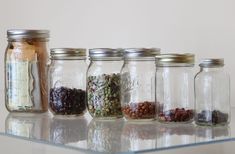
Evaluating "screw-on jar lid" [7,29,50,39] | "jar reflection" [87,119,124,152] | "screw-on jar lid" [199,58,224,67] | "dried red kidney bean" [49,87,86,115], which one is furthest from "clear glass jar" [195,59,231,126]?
"screw-on jar lid" [7,29,50,39]

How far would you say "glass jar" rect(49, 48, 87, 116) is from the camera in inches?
41.1

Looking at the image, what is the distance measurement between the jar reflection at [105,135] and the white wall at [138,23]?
266 mm

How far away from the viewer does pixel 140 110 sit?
95 cm

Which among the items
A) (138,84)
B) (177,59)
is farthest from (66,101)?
(177,59)

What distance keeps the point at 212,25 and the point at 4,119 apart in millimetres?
467

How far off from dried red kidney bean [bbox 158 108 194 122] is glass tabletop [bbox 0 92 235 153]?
0.04ft

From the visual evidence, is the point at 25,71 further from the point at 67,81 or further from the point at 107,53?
the point at 107,53

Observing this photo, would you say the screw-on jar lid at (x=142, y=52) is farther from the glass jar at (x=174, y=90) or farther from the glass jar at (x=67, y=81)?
the glass jar at (x=67, y=81)

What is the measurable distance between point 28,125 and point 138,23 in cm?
42

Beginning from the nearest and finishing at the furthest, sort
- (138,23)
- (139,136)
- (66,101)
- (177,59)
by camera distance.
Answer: (139,136)
(177,59)
(66,101)
(138,23)

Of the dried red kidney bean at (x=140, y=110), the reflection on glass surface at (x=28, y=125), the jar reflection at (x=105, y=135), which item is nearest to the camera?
the jar reflection at (x=105, y=135)

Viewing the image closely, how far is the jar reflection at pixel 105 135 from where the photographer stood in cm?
70

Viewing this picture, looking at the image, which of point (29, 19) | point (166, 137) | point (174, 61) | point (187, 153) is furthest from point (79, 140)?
point (29, 19)

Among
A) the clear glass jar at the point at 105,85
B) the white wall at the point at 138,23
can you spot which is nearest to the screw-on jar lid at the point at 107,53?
the clear glass jar at the point at 105,85
